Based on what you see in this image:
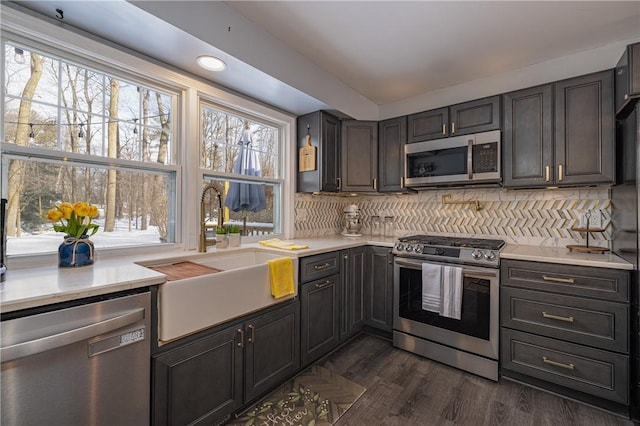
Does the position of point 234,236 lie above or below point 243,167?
below

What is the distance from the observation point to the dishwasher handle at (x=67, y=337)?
95cm

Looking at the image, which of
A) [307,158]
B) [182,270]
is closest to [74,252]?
[182,270]

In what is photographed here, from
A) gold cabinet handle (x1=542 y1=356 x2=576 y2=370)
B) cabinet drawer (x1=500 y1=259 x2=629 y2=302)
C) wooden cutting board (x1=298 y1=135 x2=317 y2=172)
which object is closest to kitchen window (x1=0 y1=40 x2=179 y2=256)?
wooden cutting board (x1=298 y1=135 x2=317 y2=172)

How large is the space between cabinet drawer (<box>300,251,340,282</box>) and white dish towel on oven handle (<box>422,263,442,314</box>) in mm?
737

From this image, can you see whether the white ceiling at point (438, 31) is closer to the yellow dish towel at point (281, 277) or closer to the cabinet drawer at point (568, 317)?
the yellow dish towel at point (281, 277)

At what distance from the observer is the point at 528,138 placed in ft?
7.57

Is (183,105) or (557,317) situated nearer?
(557,317)

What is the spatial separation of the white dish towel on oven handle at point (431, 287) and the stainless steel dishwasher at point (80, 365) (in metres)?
1.98

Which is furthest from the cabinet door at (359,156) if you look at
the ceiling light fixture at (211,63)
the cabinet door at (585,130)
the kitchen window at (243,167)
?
the cabinet door at (585,130)

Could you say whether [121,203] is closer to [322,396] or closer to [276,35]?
[276,35]

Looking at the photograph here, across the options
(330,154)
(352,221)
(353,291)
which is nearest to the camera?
(353,291)

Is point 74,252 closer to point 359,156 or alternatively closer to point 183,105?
point 183,105

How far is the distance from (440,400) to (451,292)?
2.46 feet

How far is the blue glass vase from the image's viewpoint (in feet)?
4.81
